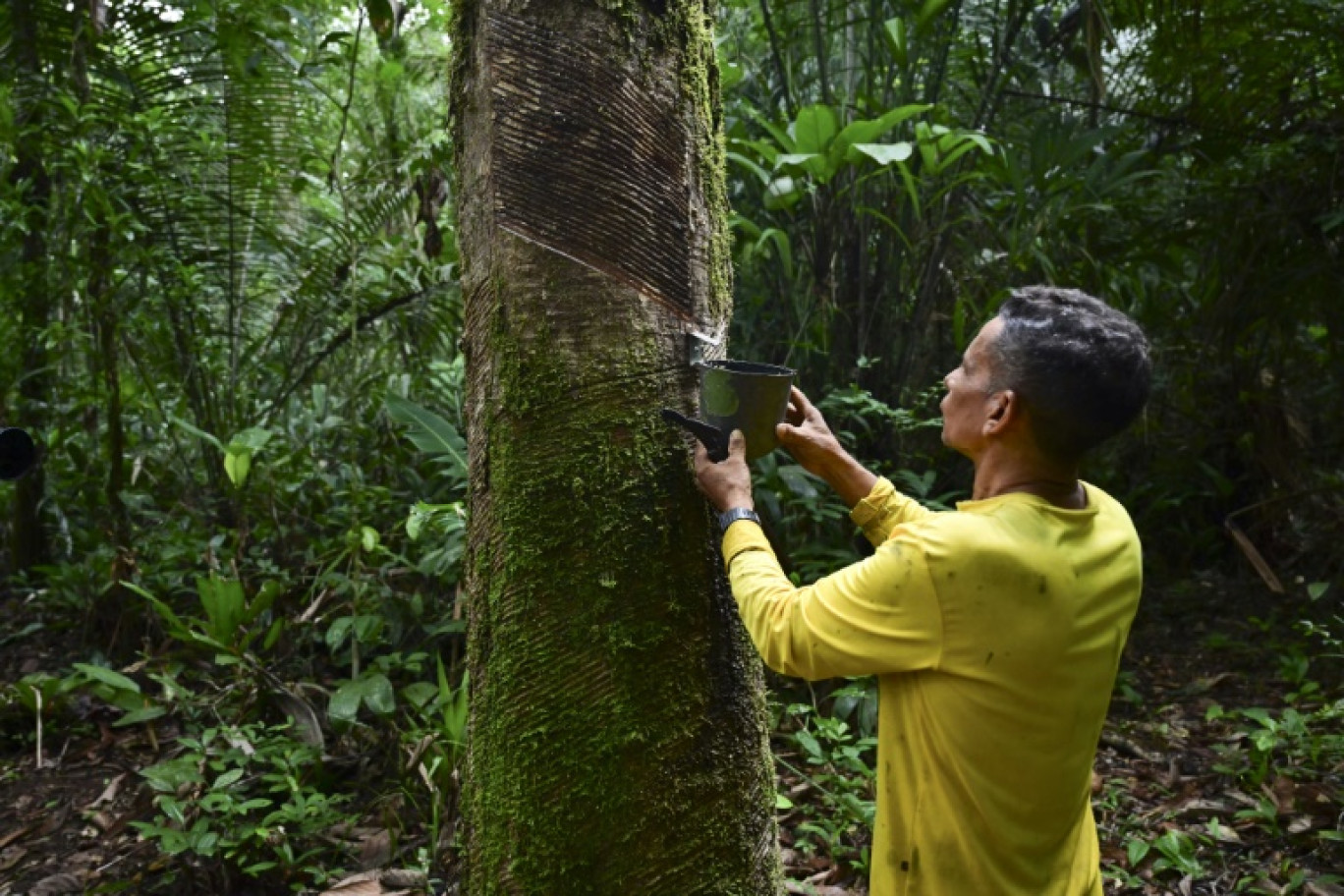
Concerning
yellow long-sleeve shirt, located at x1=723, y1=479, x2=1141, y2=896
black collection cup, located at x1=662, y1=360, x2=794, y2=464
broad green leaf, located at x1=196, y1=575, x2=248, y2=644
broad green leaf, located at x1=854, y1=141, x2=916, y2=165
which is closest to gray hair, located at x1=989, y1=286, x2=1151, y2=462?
yellow long-sleeve shirt, located at x1=723, y1=479, x2=1141, y2=896

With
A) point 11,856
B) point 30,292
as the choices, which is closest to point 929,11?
point 30,292

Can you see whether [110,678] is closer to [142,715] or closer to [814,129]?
Answer: [142,715]

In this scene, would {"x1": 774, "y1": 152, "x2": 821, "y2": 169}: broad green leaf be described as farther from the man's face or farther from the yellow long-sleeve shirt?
the yellow long-sleeve shirt

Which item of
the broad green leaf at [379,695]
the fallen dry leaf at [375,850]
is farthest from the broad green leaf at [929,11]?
the fallen dry leaf at [375,850]

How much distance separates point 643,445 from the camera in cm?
183

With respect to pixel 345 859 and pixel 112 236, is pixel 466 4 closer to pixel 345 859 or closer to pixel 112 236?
pixel 345 859

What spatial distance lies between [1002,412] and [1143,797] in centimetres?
239

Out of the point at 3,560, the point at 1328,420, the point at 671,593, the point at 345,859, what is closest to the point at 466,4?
the point at 671,593

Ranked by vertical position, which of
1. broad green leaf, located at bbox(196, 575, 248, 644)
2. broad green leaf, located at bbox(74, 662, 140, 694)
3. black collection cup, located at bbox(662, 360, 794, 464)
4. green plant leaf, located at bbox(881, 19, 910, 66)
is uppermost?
green plant leaf, located at bbox(881, 19, 910, 66)

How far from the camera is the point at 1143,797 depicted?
3.40m

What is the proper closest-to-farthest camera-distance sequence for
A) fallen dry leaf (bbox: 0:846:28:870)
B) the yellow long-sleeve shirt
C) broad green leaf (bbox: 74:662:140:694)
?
the yellow long-sleeve shirt < fallen dry leaf (bbox: 0:846:28:870) < broad green leaf (bbox: 74:662:140:694)

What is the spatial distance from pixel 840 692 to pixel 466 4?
238 centimetres

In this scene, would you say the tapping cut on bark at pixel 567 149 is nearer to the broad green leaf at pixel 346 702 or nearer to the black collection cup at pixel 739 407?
the black collection cup at pixel 739 407

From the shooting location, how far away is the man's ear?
157 centimetres
